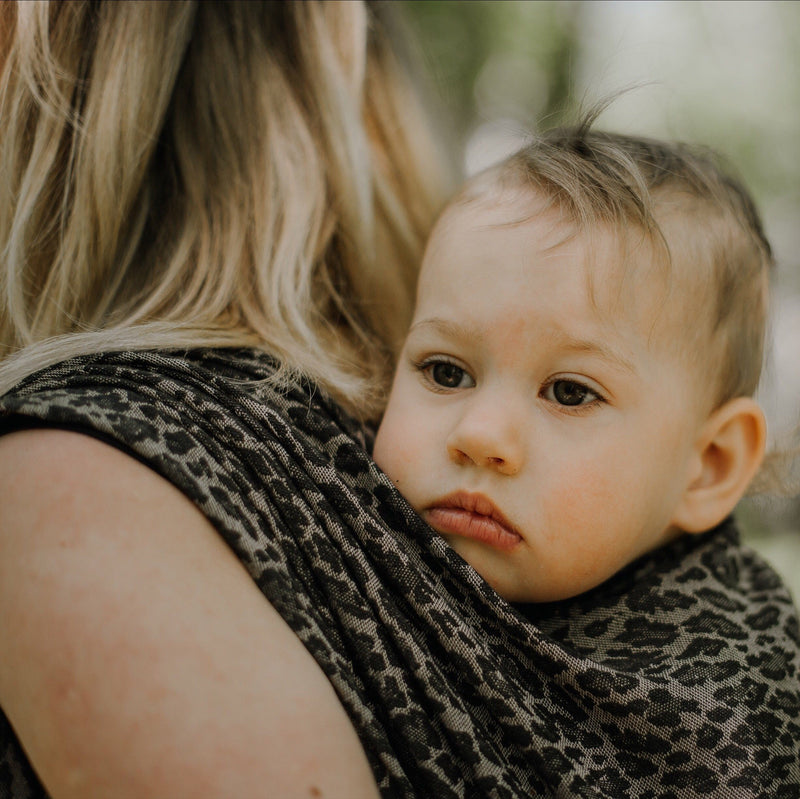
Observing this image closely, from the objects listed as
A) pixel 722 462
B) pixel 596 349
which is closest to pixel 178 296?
pixel 596 349

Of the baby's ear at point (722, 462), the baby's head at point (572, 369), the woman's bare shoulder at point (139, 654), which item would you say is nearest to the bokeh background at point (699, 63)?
the baby's ear at point (722, 462)

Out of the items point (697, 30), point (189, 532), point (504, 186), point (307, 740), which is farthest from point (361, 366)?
point (697, 30)

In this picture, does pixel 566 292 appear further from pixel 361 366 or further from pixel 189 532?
pixel 189 532

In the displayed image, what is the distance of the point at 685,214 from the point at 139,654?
120cm

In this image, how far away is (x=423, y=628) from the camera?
45.4 inches

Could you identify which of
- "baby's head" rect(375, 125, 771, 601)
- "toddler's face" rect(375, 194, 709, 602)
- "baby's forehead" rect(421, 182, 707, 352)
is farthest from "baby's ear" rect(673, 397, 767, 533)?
"baby's forehead" rect(421, 182, 707, 352)

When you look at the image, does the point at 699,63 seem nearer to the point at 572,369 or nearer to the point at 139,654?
the point at 572,369

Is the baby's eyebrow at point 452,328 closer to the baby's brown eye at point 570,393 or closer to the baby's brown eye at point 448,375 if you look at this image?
the baby's brown eye at point 448,375

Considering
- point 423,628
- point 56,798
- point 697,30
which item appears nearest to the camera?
point 56,798

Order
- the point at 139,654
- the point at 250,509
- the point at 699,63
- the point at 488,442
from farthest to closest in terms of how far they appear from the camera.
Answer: the point at 699,63 → the point at 488,442 → the point at 250,509 → the point at 139,654

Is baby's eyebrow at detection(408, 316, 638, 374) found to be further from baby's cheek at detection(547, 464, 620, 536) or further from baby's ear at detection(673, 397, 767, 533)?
baby's ear at detection(673, 397, 767, 533)

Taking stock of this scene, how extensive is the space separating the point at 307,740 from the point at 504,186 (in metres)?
1.08

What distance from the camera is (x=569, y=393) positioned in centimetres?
142

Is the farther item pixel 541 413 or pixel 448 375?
pixel 448 375
